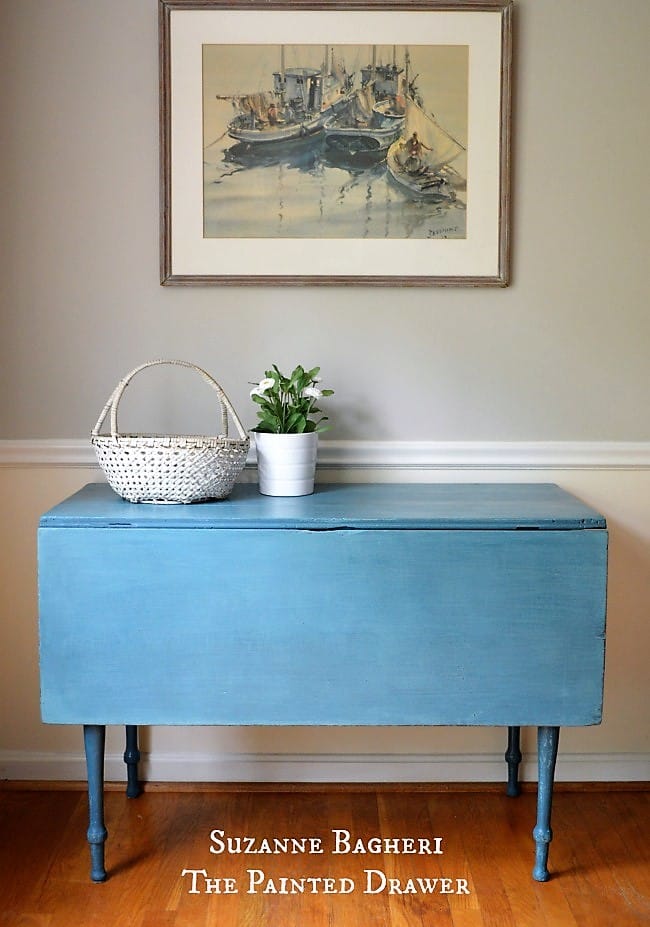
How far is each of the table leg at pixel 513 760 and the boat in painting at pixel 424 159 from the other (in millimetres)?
1398

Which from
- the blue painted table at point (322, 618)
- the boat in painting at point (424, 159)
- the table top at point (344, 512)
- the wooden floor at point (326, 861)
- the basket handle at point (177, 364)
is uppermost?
the boat in painting at point (424, 159)

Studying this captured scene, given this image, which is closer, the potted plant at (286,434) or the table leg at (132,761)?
the potted plant at (286,434)

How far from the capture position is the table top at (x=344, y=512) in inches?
80.8

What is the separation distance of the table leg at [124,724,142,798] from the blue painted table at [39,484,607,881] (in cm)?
47

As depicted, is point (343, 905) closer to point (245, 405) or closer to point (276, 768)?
point (276, 768)

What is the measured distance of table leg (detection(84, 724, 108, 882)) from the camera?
7.00 ft

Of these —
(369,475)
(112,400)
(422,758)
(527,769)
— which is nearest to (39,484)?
(112,400)

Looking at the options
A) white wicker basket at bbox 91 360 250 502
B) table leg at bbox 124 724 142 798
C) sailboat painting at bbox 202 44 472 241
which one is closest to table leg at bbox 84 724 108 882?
table leg at bbox 124 724 142 798

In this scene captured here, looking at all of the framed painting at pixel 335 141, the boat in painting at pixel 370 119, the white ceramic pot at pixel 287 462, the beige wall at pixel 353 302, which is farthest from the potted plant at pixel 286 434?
the boat in painting at pixel 370 119

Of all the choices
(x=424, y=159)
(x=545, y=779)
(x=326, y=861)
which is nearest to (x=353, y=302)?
(x=424, y=159)

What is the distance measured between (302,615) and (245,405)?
681 mm

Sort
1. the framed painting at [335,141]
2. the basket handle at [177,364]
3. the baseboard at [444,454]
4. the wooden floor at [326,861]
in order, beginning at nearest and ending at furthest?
the wooden floor at [326,861]
the basket handle at [177,364]
the framed painting at [335,141]
the baseboard at [444,454]

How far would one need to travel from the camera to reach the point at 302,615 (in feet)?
6.76
